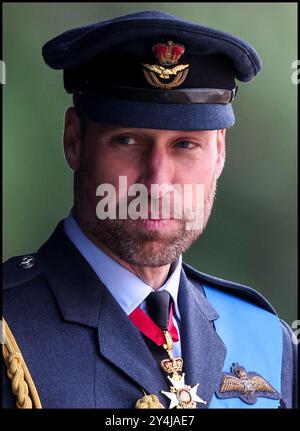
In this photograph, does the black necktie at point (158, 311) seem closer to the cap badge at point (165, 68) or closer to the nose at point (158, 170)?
A: the nose at point (158, 170)

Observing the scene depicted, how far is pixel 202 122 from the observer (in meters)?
1.76

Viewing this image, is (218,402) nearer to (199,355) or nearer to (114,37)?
(199,355)

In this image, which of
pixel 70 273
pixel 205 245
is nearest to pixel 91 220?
pixel 70 273

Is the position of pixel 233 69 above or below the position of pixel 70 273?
above

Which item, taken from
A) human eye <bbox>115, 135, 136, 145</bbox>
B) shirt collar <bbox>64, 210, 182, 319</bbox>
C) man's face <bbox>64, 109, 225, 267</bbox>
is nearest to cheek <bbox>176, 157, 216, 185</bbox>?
man's face <bbox>64, 109, 225, 267</bbox>

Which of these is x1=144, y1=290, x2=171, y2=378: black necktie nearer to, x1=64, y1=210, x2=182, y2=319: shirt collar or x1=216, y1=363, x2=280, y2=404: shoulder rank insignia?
x1=64, y1=210, x2=182, y2=319: shirt collar

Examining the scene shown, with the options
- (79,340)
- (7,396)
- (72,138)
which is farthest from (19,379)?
(72,138)

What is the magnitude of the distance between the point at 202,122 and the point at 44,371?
56 centimetres

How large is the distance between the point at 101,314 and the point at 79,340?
0.07 m

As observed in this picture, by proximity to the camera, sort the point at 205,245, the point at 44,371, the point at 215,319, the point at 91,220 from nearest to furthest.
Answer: the point at 44,371
the point at 91,220
the point at 215,319
the point at 205,245

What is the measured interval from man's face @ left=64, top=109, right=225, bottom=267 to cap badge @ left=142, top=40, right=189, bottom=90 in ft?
0.32

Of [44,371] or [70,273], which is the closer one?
[44,371]

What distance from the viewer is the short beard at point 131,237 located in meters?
1.76

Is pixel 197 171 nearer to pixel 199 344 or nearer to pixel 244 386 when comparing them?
pixel 199 344
